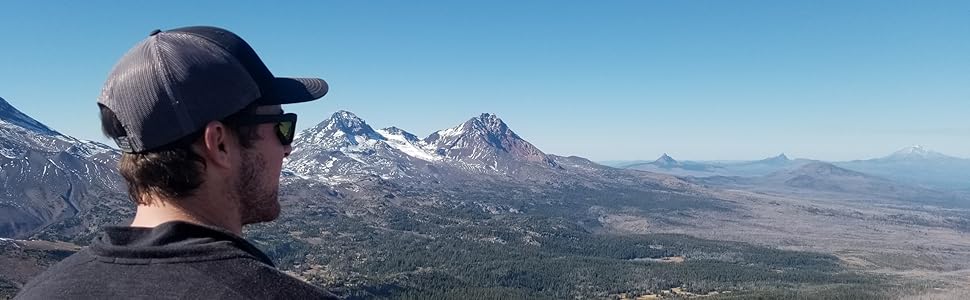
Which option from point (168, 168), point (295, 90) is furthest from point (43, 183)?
point (168, 168)

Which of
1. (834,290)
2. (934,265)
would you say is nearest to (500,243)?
(834,290)

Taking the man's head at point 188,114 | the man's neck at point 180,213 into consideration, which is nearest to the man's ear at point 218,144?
the man's head at point 188,114

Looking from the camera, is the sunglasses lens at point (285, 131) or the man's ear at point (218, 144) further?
the sunglasses lens at point (285, 131)

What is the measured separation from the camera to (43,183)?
170375 mm

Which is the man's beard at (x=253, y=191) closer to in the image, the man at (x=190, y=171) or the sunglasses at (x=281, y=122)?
the man at (x=190, y=171)

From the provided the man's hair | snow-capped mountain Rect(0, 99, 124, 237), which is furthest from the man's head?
snow-capped mountain Rect(0, 99, 124, 237)

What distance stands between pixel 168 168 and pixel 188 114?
21 centimetres

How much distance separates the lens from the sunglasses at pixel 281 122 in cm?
249

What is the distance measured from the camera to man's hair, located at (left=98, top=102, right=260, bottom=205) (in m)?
2.37

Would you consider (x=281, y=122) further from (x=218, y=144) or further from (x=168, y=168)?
(x=168, y=168)

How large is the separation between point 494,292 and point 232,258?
328 feet

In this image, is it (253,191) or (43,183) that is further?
(43,183)

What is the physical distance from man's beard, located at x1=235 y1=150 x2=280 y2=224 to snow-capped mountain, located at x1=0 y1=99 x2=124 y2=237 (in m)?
163

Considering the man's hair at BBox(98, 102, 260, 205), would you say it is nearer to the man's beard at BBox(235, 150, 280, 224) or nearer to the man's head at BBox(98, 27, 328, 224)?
the man's head at BBox(98, 27, 328, 224)
